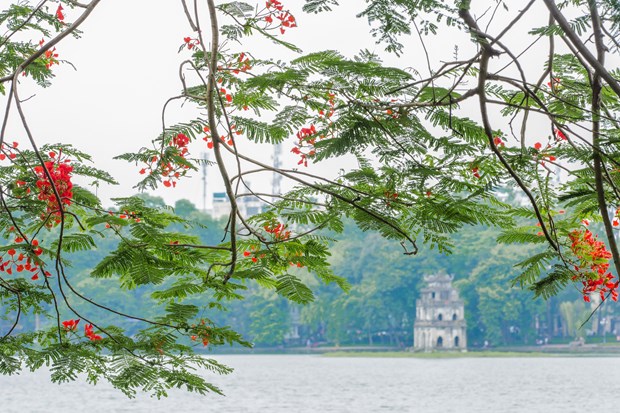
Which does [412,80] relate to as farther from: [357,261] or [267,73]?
[357,261]

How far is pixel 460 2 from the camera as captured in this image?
→ 3.07 m

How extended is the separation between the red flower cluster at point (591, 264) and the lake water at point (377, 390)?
84.0 ft

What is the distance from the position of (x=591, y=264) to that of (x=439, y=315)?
1955 inches

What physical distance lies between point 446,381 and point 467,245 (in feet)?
55.7

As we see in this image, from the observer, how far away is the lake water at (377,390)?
30.2 meters

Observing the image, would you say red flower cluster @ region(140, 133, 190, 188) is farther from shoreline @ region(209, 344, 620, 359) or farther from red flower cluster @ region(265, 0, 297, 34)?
shoreline @ region(209, 344, 620, 359)

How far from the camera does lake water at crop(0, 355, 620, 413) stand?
30188 millimetres

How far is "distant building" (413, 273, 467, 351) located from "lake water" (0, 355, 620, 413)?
2.49 meters

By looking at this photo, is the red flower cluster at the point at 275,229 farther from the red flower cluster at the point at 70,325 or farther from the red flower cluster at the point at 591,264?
the red flower cluster at the point at 591,264

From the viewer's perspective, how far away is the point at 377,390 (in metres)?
35.9

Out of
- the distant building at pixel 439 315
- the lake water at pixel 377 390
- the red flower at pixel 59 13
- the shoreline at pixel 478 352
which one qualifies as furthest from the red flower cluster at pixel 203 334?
the distant building at pixel 439 315

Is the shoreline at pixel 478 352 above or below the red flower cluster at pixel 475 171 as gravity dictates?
above

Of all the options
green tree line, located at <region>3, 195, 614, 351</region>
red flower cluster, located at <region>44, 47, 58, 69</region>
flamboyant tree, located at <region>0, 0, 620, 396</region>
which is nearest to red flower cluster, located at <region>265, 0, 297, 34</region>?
flamboyant tree, located at <region>0, 0, 620, 396</region>

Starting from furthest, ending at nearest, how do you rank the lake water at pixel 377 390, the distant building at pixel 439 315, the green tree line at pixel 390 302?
the distant building at pixel 439 315 < the green tree line at pixel 390 302 < the lake water at pixel 377 390
